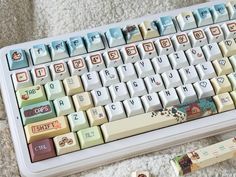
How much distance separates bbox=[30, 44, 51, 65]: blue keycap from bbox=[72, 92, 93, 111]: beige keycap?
56 mm

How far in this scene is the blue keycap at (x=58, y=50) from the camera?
537 millimetres

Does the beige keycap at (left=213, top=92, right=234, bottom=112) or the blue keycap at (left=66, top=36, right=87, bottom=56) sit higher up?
the blue keycap at (left=66, top=36, right=87, bottom=56)

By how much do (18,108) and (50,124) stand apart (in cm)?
4

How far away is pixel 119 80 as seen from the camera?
21.0 inches

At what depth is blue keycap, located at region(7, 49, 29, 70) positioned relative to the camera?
531 mm

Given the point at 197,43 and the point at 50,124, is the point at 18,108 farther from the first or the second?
the point at 197,43

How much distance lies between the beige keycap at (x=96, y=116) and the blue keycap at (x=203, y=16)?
6.5 inches

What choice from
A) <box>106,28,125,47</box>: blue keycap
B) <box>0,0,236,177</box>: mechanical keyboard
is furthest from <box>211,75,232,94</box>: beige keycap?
<box>106,28,125,47</box>: blue keycap

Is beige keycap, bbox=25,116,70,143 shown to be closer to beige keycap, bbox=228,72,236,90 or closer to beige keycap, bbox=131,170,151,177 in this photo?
beige keycap, bbox=131,170,151,177

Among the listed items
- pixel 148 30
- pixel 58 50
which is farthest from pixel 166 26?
pixel 58 50

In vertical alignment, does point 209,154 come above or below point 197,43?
below

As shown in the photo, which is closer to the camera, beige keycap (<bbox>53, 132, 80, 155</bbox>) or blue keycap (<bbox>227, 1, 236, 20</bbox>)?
beige keycap (<bbox>53, 132, 80, 155</bbox>)

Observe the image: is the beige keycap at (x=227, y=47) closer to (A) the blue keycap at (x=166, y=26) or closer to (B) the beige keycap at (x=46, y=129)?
(A) the blue keycap at (x=166, y=26)

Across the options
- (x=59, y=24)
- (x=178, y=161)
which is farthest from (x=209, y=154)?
(x=59, y=24)
